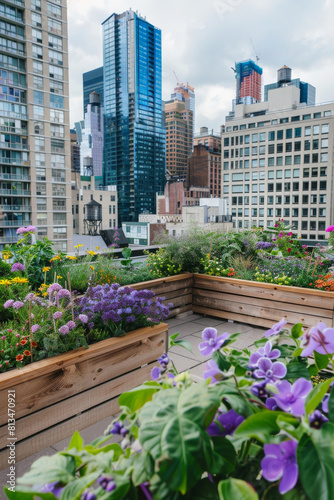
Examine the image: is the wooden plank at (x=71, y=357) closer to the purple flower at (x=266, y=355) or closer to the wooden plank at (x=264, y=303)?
the purple flower at (x=266, y=355)

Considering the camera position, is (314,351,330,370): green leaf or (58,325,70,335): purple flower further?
(58,325,70,335): purple flower

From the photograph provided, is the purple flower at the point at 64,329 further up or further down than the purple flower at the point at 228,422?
further down

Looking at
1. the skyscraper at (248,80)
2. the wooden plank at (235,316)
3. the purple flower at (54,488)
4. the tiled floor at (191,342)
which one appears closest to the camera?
the purple flower at (54,488)

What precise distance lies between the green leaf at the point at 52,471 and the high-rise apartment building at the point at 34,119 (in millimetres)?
42167

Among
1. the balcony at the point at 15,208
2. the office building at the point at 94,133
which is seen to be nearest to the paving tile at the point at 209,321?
the balcony at the point at 15,208

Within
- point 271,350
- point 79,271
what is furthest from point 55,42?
point 271,350

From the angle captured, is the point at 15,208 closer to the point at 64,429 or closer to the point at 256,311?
the point at 256,311

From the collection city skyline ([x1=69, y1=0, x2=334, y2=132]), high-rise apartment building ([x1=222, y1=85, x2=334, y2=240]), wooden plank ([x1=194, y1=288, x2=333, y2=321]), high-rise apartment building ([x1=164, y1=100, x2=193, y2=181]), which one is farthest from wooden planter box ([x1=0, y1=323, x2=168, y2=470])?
high-rise apartment building ([x1=164, y1=100, x2=193, y2=181])

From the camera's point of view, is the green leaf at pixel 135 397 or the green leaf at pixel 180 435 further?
the green leaf at pixel 135 397

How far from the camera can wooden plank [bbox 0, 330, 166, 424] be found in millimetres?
1792

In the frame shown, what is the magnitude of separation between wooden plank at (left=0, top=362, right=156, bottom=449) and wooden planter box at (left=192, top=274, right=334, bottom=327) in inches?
80.1

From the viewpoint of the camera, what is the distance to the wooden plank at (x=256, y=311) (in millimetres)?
3784

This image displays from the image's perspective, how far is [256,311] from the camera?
4168 mm

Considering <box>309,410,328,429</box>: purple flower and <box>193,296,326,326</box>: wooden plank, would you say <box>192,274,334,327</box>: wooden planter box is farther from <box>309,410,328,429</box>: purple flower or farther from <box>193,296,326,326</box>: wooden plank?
<box>309,410,328,429</box>: purple flower
